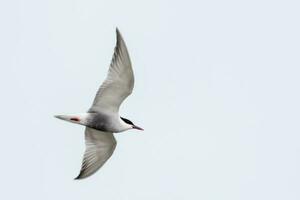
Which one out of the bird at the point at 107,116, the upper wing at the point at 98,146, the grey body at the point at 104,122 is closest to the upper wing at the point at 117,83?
the bird at the point at 107,116

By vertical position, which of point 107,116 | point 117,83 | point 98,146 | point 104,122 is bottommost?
point 98,146

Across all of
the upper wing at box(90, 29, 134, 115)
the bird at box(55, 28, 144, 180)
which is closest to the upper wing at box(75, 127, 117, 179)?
the bird at box(55, 28, 144, 180)

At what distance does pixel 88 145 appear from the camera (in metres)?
23.3

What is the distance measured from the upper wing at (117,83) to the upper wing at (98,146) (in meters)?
1.18

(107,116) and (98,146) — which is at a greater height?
(107,116)

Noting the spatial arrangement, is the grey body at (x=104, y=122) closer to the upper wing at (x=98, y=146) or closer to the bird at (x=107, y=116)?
the bird at (x=107, y=116)

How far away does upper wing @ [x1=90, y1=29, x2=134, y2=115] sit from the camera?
20969mm

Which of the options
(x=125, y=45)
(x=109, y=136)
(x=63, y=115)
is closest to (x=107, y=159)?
(x=109, y=136)

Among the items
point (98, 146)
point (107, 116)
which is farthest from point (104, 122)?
point (98, 146)

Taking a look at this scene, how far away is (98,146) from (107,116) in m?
1.32

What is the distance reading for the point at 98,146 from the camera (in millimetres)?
23328

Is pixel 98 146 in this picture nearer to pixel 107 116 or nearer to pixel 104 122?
pixel 104 122

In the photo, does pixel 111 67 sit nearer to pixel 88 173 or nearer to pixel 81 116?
pixel 81 116

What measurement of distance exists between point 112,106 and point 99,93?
555 millimetres
